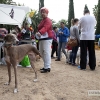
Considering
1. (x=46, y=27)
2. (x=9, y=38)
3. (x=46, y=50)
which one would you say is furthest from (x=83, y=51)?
(x=9, y=38)

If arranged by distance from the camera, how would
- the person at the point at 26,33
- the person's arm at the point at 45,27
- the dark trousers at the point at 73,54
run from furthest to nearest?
1. the dark trousers at the point at 73,54
2. the person at the point at 26,33
3. the person's arm at the point at 45,27

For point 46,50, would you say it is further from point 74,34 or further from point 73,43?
point 74,34

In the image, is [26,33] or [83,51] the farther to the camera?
[26,33]

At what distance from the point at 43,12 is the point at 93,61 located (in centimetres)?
229

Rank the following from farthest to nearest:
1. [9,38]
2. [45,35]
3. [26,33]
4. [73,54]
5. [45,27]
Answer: [73,54] → [26,33] → [45,35] → [45,27] → [9,38]

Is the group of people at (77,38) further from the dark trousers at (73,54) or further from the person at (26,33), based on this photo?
the person at (26,33)

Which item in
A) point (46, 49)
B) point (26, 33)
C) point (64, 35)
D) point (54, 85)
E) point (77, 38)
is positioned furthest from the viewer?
point (64, 35)

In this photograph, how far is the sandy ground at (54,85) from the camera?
4.11 metres

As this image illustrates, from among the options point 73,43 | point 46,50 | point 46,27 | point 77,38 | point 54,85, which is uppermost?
point 46,27

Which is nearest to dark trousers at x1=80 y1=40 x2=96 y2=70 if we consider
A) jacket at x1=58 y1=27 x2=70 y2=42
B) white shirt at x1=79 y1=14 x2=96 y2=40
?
white shirt at x1=79 y1=14 x2=96 y2=40

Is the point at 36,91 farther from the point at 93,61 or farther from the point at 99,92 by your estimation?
the point at 93,61

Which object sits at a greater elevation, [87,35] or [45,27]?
[45,27]

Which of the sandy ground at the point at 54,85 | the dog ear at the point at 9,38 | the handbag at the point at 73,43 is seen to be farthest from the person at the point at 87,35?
the dog ear at the point at 9,38

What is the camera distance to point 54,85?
484 centimetres
